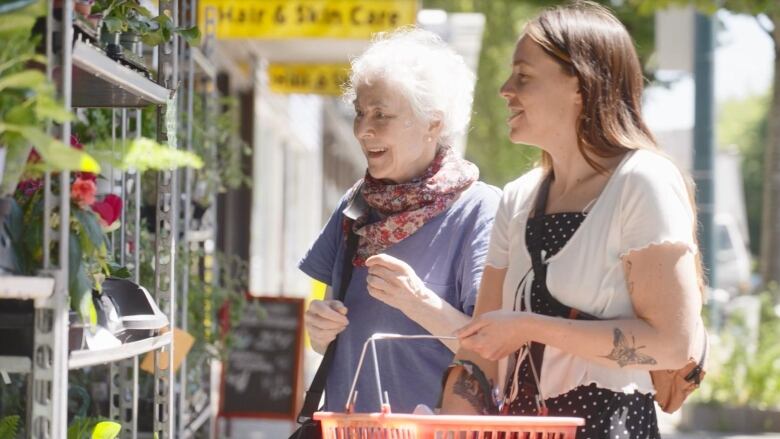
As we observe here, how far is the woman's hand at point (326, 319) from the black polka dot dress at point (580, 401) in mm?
619

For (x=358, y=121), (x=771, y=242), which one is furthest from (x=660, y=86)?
(x=358, y=121)

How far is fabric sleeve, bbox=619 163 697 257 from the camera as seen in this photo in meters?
2.05

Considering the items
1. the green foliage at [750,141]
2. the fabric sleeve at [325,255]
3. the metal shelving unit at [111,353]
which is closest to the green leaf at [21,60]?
the metal shelving unit at [111,353]

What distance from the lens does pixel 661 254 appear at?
80.4 inches

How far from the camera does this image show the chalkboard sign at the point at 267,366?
7.11 meters

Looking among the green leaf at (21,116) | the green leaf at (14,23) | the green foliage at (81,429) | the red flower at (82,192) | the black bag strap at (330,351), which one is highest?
the green leaf at (14,23)

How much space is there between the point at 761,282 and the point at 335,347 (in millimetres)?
7153

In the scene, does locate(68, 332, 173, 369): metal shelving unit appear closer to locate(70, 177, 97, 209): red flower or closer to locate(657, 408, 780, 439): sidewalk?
locate(70, 177, 97, 209): red flower

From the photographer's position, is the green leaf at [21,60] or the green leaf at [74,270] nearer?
the green leaf at [21,60]

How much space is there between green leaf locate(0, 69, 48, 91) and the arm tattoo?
103cm

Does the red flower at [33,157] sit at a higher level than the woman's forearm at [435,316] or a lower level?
higher

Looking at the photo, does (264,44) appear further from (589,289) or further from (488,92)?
(488,92)

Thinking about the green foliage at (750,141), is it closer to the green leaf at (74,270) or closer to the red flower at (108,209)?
the red flower at (108,209)

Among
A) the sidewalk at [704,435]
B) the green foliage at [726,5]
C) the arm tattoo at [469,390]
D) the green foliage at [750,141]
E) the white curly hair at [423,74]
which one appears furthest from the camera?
the green foliage at [750,141]
